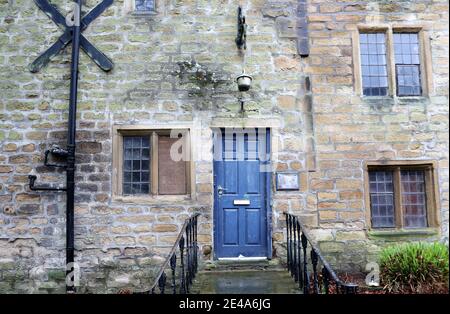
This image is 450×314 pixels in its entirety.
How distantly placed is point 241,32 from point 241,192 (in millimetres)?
2599

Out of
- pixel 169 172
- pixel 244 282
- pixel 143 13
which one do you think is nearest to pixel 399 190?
pixel 244 282

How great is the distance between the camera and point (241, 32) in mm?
6340

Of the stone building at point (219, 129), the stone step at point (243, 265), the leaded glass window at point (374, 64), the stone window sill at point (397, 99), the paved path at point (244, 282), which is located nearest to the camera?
the paved path at point (244, 282)

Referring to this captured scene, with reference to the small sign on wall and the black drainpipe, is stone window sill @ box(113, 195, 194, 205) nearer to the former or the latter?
the black drainpipe

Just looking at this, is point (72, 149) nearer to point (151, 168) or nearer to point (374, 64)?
point (151, 168)

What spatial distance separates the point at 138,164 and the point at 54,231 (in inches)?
65.7

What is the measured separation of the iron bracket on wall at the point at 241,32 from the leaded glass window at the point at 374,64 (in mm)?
2026

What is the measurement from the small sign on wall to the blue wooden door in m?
0.19

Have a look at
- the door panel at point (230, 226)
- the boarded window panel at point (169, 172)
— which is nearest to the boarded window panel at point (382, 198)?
the door panel at point (230, 226)

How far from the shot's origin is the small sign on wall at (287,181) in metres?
6.35

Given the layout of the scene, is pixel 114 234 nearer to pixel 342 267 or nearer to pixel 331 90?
pixel 342 267

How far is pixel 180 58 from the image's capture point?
6.53 m

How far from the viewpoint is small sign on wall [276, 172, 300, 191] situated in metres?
6.35

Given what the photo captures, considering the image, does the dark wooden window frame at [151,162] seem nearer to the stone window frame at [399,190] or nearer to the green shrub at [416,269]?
the stone window frame at [399,190]
